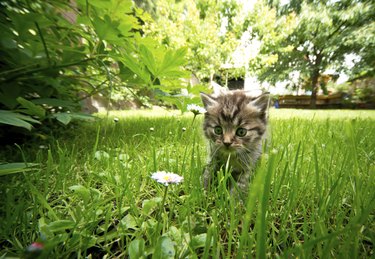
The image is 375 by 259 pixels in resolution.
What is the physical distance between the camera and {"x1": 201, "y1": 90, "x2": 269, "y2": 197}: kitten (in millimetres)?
1356

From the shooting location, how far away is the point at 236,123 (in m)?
1.46

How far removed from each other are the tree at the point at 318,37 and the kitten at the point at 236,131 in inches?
453

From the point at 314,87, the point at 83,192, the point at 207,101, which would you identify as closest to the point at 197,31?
the point at 207,101

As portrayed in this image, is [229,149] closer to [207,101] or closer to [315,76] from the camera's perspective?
[207,101]

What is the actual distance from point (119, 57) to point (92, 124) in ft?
5.67

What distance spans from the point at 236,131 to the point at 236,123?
0.05m

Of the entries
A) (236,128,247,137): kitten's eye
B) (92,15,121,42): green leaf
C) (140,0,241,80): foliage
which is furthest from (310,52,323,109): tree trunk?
(92,15,121,42): green leaf

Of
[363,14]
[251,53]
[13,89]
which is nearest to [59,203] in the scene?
[13,89]

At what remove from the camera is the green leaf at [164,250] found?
1.91 ft

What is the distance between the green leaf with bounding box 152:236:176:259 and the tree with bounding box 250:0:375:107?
12625 mm

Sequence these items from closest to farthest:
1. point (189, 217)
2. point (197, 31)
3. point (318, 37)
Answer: point (189, 217) → point (197, 31) → point (318, 37)

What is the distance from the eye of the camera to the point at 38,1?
1.20 meters

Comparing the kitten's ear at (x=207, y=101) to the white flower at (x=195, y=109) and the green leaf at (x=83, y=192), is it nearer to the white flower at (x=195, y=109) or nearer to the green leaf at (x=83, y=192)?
the white flower at (x=195, y=109)

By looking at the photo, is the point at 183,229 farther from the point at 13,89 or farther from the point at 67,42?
the point at 67,42
